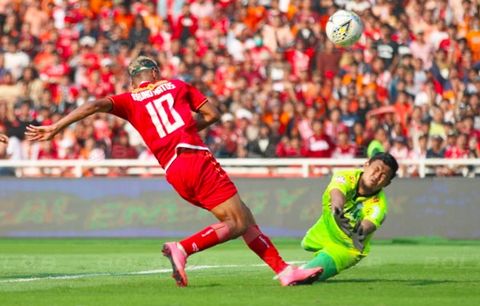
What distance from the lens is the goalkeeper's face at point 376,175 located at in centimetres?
1191

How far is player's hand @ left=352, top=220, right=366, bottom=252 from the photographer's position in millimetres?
11828

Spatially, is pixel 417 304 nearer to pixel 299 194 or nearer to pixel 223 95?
pixel 299 194

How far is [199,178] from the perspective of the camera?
11.6 metres

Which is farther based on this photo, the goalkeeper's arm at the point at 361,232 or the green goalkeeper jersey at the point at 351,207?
the green goalkeeper jersey at the point at 351,207

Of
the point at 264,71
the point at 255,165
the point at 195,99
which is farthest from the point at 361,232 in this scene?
the point at 264,71

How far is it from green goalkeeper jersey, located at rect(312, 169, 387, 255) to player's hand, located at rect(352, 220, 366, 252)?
0.06 metres

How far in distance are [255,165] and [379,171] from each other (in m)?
10.6

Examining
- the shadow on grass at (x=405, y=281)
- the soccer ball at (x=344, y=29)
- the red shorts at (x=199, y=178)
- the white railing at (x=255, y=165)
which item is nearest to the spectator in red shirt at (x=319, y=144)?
the white railing at (x=255, y=165)

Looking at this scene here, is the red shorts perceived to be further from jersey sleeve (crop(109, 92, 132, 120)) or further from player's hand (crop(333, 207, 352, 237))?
player's hand (crop(333, 207, 352, 237))

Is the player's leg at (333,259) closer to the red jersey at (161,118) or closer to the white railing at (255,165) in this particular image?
the red jersey at (161,118)

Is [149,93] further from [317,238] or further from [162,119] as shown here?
[317,238]

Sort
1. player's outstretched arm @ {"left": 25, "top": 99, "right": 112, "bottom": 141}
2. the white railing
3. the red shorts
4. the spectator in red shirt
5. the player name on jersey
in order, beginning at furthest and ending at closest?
the spectator in red shirt
the white railing
the player name on jersey
the red shorts
player's outstretched arm @ {"left": 25, "top": 99, "right": 112, "bottom": 141}

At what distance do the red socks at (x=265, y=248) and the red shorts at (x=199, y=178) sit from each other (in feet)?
1.46

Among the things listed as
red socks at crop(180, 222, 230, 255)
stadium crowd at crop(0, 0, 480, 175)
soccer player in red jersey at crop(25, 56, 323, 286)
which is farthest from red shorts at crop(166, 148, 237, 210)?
stadium crowd at crop(0, 0, 480, 175)
